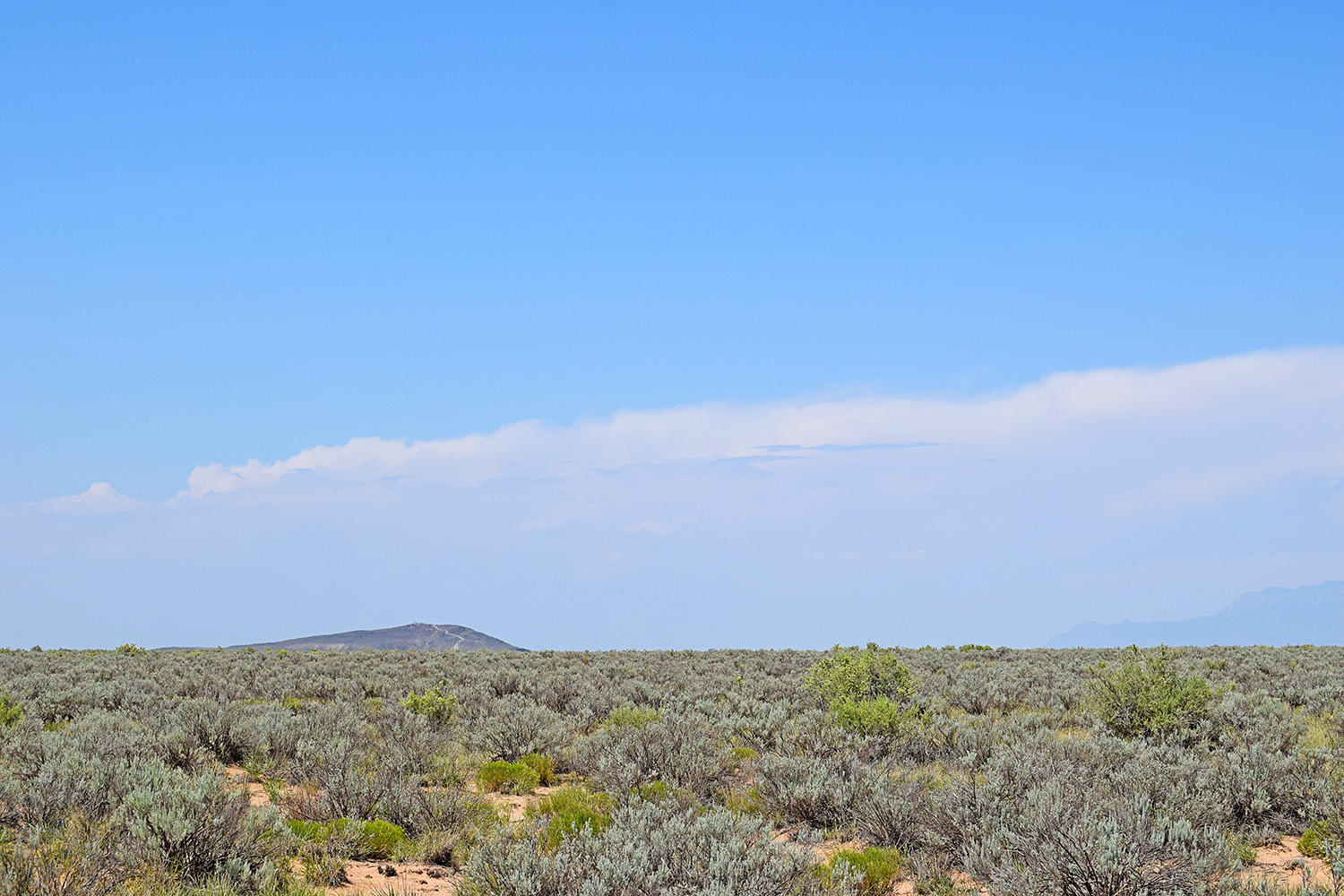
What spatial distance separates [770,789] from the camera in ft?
30.2

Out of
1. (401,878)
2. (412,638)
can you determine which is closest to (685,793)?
(401,878)

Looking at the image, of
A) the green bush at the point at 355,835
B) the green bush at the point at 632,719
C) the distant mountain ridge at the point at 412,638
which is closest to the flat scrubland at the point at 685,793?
the green bush at the point at 355,835

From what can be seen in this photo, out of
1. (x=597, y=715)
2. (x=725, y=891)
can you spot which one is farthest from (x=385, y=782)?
(x=597, y=715)

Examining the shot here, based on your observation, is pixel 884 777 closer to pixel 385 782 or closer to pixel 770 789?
pixel 770 789

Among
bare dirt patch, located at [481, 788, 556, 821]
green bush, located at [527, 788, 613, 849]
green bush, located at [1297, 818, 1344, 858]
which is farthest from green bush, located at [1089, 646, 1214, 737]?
bare dirt patch, located at [481, 788, 556, 821]

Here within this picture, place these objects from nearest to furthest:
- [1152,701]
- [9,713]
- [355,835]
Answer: [355,835] < [1152,701] < [9,713]

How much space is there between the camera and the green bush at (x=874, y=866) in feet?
23.1

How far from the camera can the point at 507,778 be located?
1099 centimetres

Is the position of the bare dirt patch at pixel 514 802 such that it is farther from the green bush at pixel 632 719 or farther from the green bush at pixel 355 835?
the green bush at pixel 632 719

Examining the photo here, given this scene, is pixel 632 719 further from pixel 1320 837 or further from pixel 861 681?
pixel 1320 837

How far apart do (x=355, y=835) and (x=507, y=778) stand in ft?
10.8

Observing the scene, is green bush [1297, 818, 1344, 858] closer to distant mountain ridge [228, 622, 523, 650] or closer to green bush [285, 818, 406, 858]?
green bush [285, 818, 406, 858]

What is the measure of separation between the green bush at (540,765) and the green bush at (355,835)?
10.6ft

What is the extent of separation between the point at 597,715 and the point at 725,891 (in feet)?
36.1
